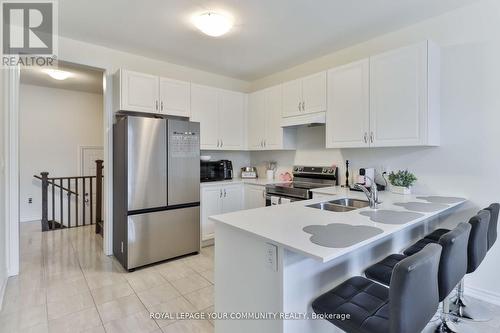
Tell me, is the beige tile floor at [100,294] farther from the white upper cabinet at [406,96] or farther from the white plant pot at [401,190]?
the white upper cabinet at [406,96]

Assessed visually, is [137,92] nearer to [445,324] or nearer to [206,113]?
[206,113]

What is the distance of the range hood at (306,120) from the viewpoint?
3256 millimetres

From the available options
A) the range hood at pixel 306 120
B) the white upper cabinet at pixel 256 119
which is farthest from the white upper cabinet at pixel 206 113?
the range hood at pixel 306 120

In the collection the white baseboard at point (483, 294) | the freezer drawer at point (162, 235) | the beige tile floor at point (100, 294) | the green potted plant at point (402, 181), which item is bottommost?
the beige tile floor at point (100, 294)

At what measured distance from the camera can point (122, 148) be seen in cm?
300

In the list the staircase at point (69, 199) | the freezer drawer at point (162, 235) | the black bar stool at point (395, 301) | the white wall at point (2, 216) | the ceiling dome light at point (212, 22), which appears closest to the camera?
the black bar stool at point (395, 301)

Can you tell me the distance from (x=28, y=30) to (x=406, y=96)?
3.98 m

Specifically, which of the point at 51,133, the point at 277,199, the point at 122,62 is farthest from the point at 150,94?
the point at 51,133

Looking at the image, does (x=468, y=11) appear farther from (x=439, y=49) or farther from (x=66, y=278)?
(x=66, y=278)

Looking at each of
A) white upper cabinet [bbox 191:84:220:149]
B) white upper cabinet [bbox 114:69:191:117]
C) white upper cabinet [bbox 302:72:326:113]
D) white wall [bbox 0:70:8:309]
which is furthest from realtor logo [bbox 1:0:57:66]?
white upper cabinet [bbox 302:72:326:113]

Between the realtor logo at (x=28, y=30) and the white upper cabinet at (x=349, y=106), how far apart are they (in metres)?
2.95

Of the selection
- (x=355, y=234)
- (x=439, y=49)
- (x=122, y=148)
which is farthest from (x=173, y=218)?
(x=439, y=49)

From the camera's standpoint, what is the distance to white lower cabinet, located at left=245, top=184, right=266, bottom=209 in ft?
12.0

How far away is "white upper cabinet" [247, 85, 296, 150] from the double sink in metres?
1.54
